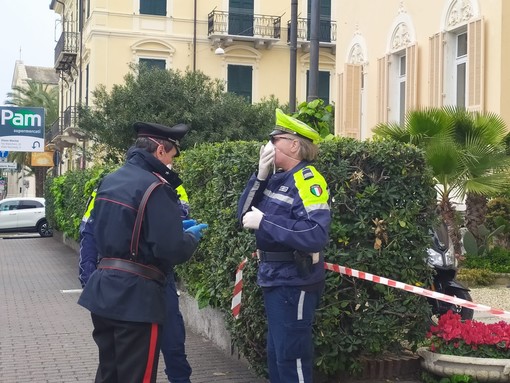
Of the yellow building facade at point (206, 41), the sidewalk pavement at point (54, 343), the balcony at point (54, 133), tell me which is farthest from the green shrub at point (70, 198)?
the balcony at point (54, 133)

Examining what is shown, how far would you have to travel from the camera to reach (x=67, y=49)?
38.3 m

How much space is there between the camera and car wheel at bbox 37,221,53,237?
29.6 metres

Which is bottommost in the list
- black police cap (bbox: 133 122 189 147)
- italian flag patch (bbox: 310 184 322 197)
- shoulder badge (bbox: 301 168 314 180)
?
italian flag patch (bbox: 310 184 322 197)

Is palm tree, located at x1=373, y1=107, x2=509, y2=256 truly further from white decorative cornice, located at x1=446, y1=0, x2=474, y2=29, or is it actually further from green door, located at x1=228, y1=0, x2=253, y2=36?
green door, located at x1=228, y1=0, x2=253, y2=36

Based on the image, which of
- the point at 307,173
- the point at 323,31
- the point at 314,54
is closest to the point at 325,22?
the point at 323,31

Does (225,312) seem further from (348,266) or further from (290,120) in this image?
(290,120)

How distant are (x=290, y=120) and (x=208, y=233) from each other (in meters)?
3.11

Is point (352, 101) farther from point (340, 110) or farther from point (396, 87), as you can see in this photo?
point (396, 87)

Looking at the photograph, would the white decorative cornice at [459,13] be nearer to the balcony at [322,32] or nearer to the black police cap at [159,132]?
the black police cap at [159,132]

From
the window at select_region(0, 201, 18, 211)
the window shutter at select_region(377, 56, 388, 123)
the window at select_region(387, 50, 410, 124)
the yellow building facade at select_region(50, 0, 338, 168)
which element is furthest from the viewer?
the yellow building facade at select_region(50, 0, 338, 168)

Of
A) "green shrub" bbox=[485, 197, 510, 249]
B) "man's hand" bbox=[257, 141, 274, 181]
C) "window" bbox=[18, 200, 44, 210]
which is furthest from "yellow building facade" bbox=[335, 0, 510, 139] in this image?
"window" bbox=[18, 200, 44, 210]

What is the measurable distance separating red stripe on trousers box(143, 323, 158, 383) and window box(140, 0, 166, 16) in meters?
30.8

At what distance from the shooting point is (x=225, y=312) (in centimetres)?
662

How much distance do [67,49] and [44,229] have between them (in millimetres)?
12086
